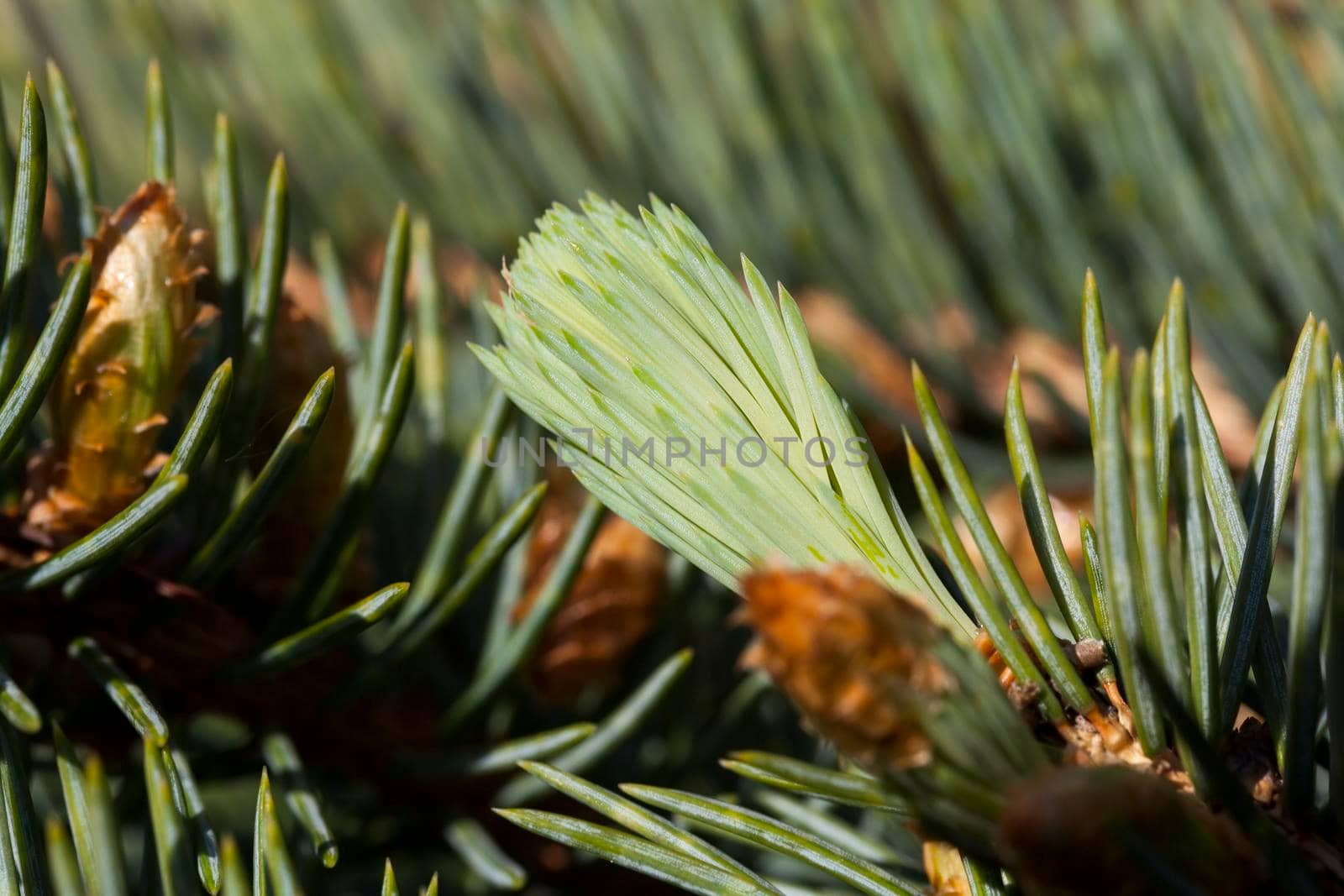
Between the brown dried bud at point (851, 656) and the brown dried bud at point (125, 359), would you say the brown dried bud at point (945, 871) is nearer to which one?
the brown dried bud at point (851, 656)

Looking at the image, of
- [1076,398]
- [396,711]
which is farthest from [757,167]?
[396,711]

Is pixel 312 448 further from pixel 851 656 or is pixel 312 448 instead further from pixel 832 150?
pixel 832 150

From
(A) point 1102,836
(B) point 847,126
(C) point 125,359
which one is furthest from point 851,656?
(B) point 847,126

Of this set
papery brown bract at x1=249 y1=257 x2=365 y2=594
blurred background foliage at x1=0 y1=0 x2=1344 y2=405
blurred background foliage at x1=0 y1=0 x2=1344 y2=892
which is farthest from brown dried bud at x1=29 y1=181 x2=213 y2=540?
blurred background foliage at x1=0 y1=0 x2=1344 y2=405

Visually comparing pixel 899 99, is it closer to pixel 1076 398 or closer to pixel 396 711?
pixel 1076 398

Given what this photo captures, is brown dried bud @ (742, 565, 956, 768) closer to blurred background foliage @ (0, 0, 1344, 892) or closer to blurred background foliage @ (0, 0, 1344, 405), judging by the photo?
blurred background foliage @ (0, 0, 1344, 892)

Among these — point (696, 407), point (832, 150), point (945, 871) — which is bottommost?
point (945, 871)
